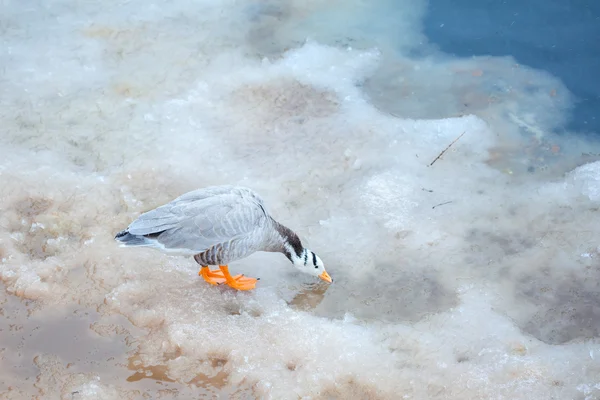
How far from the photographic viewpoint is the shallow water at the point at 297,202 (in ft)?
13.6

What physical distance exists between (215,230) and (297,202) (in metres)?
1.15

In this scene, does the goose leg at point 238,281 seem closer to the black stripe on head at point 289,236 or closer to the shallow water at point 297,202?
the shallow water at point 297,202

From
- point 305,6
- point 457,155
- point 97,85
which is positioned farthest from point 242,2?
point 457,155

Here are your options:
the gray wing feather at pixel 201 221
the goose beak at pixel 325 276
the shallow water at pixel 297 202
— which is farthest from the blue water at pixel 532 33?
the gray wing feather at pixel 201 221

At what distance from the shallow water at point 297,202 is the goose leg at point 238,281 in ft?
0.27

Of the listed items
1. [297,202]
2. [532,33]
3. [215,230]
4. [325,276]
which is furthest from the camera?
[532,33]

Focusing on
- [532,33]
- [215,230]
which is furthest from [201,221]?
[532,33]

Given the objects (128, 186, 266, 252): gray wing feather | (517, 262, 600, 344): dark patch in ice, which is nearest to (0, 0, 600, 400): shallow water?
(517, 262, 600, 344): dark patch in ice

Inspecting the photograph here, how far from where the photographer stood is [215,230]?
14.0 feet

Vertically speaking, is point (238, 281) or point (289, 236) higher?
point (289, 236)

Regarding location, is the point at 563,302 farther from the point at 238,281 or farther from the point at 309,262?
the point at 238,281

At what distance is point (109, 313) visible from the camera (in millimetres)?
4387

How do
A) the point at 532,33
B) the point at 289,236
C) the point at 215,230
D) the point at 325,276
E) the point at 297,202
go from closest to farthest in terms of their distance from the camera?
the point at 215,230 → the point at 289,236 → the point at 325,276 → the point at 297,202 → the point at 532,33

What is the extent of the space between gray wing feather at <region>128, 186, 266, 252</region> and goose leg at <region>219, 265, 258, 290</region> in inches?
13.4
